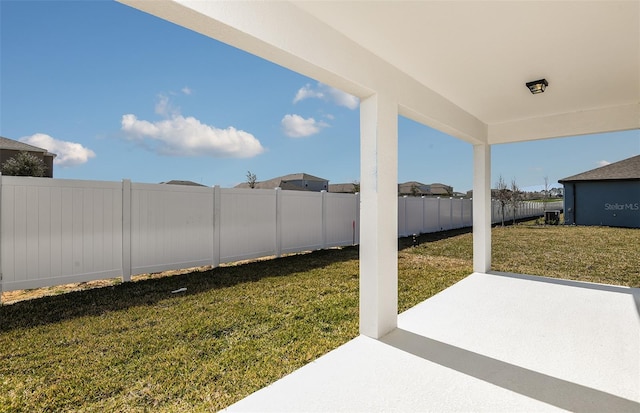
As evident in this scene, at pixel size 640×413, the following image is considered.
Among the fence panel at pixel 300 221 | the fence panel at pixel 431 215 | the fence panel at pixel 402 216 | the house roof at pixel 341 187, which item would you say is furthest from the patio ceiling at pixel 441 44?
the house roof at pixel 341 187

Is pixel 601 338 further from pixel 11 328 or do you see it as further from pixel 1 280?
pixel 1 280

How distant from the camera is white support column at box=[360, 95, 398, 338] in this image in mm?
3203

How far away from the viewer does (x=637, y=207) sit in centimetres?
1694

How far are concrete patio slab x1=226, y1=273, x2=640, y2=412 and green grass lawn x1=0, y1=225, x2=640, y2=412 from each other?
331 millimetres

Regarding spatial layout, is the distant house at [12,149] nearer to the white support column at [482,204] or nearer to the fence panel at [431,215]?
the fence panel at [431,215]

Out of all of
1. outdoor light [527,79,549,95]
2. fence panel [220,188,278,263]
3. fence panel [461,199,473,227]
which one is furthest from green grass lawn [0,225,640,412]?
fence panel [461,199,473,227]

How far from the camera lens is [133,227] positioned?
5.70 m

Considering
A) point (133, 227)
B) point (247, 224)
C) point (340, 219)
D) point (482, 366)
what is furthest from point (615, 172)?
point (133, 227)

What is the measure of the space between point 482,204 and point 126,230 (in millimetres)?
6914

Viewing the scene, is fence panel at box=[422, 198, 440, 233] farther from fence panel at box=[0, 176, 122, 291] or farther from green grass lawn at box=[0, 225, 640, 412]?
fence panel at box=[0, 176, 122, 291]

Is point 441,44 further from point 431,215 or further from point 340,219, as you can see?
point 431,215

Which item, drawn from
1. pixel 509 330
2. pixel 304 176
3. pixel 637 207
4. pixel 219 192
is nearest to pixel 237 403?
pixel 509 330

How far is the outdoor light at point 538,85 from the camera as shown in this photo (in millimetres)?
3871

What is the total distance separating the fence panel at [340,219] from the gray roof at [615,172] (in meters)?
17.0
